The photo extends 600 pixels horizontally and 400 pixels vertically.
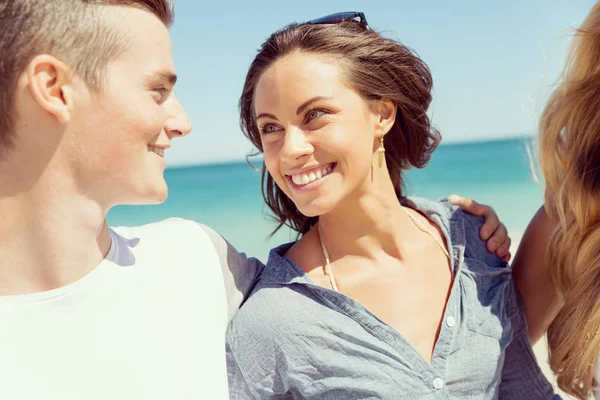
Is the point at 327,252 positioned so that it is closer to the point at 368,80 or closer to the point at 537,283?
the point at 368,80

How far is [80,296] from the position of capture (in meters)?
2.23

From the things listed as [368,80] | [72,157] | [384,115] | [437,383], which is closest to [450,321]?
[437,383]

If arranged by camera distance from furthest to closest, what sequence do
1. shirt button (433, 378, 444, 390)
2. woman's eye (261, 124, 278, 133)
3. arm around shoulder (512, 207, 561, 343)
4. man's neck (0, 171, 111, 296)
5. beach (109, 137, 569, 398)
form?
1. beach (109, 137, 569, 398)
2. arm around shoulder (512, 207, 561, 343)
3. woman's eye (261, 124, 278, 133)
4. shirt button (433, 378, 444, 390)
5. man's neck (0, 171, 111, 296)

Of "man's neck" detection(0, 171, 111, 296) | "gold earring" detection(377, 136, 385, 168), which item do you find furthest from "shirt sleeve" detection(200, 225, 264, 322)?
"gold earring" detection(377, 136, 385, 168)

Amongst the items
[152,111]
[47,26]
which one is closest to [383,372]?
[152,111]

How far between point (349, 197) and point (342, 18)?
0.82 metres

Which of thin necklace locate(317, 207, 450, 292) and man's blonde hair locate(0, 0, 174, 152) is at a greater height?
man's blonde hair locate(0, 0, 174, 152)

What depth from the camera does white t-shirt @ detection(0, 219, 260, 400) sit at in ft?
6.79

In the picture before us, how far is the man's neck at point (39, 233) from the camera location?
218 cm

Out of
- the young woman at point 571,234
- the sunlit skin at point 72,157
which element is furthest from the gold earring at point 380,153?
the sunlit skin at point 72,157

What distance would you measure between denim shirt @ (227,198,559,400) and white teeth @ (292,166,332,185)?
0.36 meters

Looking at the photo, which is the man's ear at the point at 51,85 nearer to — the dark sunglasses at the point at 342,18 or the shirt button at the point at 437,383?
the dark sunglasses at the point at 342,18

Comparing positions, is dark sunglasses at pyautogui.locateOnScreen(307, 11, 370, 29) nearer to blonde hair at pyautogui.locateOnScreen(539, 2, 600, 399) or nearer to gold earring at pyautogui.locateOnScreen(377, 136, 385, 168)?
gold earring at pyautogui.locateOnScreen(377, 136, 385, 168)

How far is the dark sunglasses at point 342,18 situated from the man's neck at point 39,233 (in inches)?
52.1
